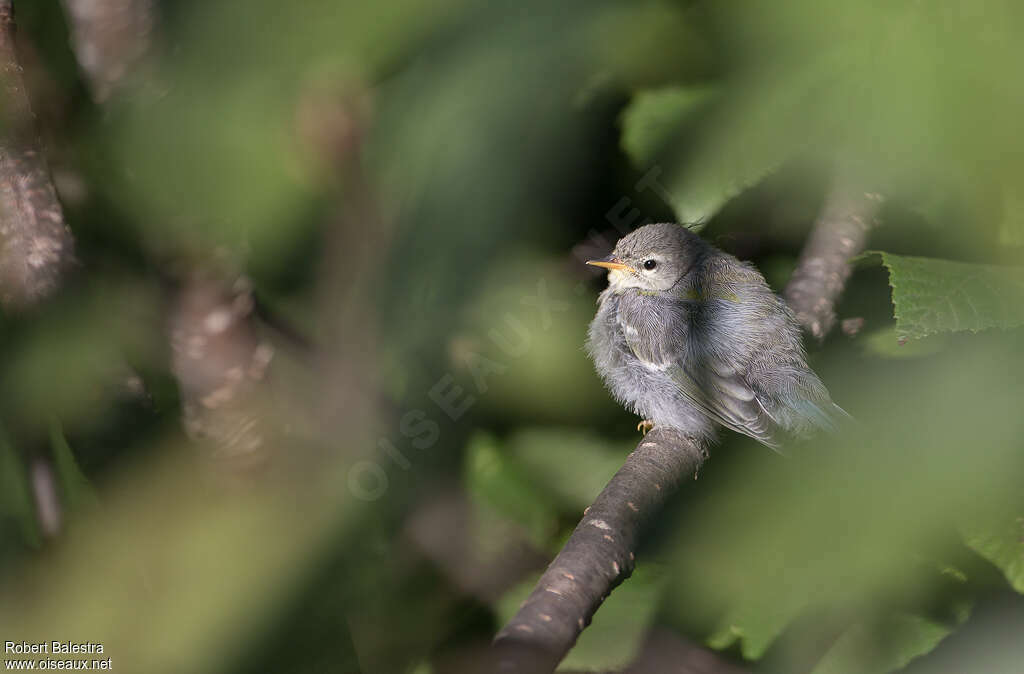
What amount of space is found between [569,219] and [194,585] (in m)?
1.76

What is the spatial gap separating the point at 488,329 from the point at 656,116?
92cm

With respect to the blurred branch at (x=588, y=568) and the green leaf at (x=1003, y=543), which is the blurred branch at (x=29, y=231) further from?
the green leaf at (x=1003, y=543)

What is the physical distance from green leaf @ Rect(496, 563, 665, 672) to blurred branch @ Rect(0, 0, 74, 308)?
2006mm

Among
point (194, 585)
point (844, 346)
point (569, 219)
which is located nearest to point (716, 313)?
point (844, 346)

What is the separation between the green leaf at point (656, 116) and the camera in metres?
2.31

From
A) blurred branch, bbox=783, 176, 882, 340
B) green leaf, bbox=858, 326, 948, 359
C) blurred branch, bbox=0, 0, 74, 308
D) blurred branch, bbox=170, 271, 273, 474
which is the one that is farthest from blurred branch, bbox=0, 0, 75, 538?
green leaf, bbox=858, 326, 948, 359

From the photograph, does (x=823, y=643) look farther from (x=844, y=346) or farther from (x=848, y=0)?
(x=848, y=0)

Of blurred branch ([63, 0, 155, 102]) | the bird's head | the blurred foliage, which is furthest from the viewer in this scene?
the bird's head

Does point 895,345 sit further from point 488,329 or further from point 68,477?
point 68,477

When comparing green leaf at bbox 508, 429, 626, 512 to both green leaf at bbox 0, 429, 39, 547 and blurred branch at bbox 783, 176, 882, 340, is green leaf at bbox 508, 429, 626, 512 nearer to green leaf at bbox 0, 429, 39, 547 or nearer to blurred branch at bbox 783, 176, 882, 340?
blurred branch at bbox 783, 176, 882, 340

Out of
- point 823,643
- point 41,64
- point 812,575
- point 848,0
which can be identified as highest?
point 41,64

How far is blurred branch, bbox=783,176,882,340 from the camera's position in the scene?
2.61 metres

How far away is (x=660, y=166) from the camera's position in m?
2.39

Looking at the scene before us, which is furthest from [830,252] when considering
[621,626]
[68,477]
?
[68,477]
